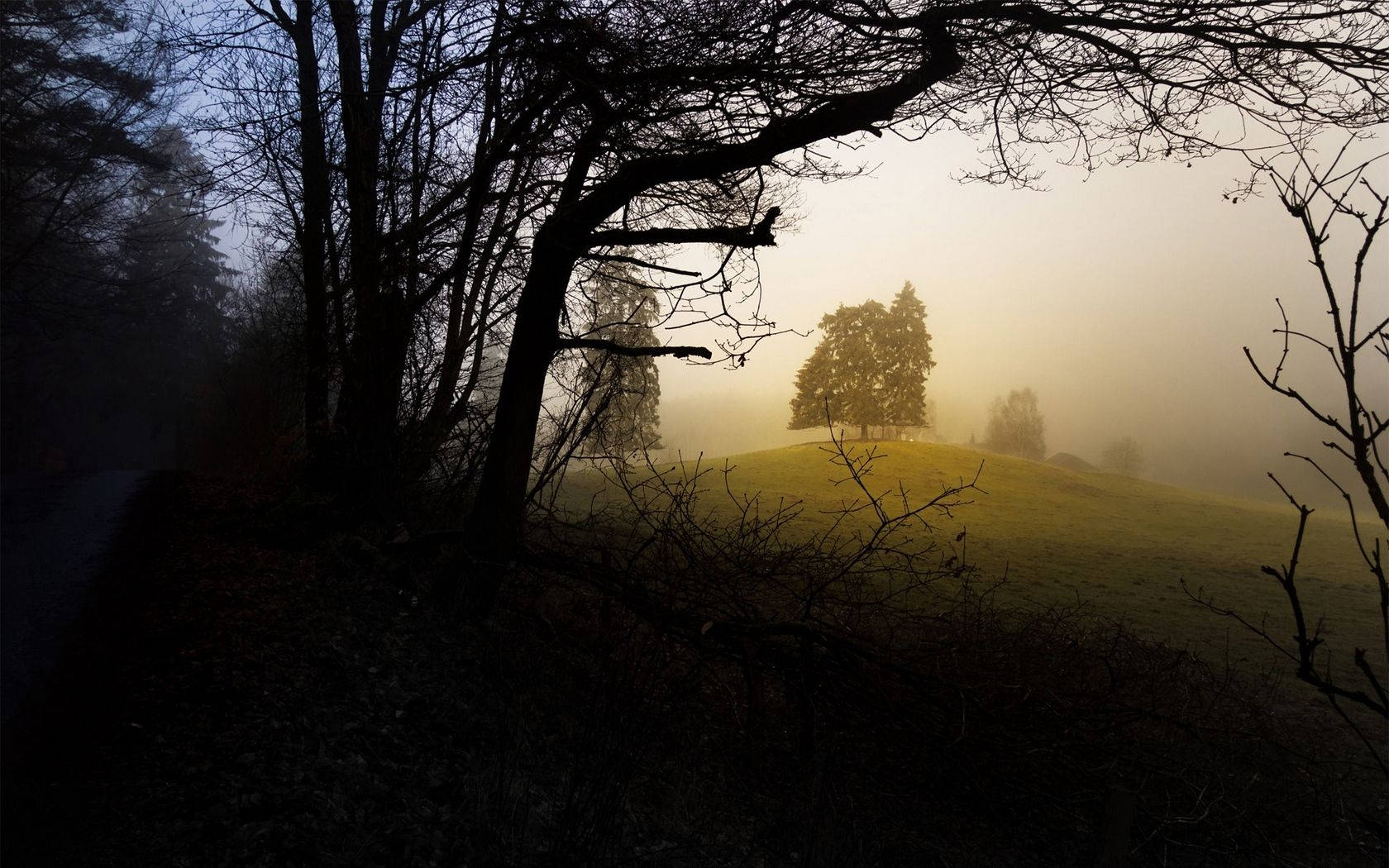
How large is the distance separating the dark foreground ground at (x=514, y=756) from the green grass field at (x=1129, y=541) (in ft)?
6.08

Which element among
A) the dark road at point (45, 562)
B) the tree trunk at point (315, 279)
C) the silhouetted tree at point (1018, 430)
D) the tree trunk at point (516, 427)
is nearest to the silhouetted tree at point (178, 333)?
the dark road at point (45, 562)

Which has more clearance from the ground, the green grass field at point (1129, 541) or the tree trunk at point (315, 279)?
the tree trunk at point (315, 279)

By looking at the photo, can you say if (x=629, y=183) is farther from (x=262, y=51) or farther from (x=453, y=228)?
(x=262, y=51)

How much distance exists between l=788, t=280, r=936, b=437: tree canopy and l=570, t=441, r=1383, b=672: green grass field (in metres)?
6.72

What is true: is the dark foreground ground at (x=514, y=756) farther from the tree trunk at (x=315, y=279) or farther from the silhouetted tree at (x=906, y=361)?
the silhouetted tree at (x=906, y=361)

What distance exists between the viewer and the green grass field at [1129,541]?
812 centimetres

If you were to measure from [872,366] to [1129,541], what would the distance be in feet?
51.9

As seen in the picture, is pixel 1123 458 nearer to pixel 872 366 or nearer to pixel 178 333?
pixel 872 366

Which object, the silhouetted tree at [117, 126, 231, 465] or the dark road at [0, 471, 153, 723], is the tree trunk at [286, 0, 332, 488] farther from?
the silhouetted tree at [117, 126, 231, 465]

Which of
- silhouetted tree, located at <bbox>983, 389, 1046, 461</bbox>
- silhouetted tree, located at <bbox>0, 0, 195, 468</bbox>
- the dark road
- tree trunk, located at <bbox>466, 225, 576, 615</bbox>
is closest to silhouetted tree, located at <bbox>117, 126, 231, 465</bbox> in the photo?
silhouetted tree, located at <bbox>0, 0, 195, 468</bbox>

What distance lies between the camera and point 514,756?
12.1ft

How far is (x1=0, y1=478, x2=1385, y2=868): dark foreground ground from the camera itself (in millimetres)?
2865

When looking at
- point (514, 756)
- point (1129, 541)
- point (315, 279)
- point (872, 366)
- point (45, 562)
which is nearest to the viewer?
point (514, 756)

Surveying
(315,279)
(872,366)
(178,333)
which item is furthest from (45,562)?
(178,333)
